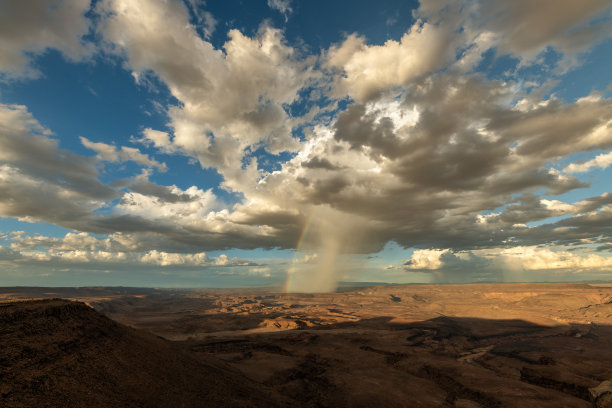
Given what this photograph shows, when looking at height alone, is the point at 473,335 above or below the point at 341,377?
below

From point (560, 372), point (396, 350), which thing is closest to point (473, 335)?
point (396, 350)

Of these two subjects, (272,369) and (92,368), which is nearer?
(92,368)

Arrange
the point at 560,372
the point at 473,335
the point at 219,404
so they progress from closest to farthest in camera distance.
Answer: the point at 219,404, the point at 560,372, the point at 473,335

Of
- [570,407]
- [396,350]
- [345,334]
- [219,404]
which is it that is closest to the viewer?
[219,404]

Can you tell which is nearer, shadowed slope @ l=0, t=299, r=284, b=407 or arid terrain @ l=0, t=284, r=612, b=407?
shadowed slope @ l=0, t=299, r=284, b=407

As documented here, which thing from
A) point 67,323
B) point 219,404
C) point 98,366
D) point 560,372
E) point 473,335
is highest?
point 67,323

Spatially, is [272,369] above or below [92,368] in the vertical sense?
below

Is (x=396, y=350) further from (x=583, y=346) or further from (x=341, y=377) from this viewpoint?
(x=583, y=346)

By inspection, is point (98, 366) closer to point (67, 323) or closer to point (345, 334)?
point (67, 323)

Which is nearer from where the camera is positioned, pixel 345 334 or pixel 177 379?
pixel 177 379

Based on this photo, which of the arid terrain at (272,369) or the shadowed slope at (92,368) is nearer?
the shadowed slope at (92,368)
